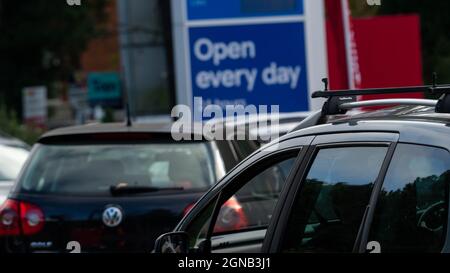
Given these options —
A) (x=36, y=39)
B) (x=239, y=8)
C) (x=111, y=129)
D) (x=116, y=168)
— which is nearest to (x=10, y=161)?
(x=239, y=8)

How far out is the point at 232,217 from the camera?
751 centimetres

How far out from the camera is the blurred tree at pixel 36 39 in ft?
180

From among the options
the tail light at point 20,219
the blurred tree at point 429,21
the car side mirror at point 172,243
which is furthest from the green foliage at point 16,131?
the car side mirror at point 172,243

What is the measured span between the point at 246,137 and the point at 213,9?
589cm

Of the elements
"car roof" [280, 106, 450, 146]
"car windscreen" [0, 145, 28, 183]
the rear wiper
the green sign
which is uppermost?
"car roof" [280, 106, 450, 146]

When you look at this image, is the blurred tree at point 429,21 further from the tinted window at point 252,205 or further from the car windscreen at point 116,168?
the car windscreen at point 116,168

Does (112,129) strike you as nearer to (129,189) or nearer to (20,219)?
(129,189)

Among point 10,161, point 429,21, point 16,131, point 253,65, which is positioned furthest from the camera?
point 16,131

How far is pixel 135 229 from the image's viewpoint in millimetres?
7496

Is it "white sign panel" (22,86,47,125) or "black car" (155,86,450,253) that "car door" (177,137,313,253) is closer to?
"black car" (155,86,450,253)

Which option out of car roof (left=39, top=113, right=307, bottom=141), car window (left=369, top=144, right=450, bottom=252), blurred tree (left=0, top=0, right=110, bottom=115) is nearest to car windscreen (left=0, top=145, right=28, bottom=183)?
car roof (left=39, top=113, right=307, bottom=141)

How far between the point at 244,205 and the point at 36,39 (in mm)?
48597

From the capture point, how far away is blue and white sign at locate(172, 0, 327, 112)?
46.9 ft
